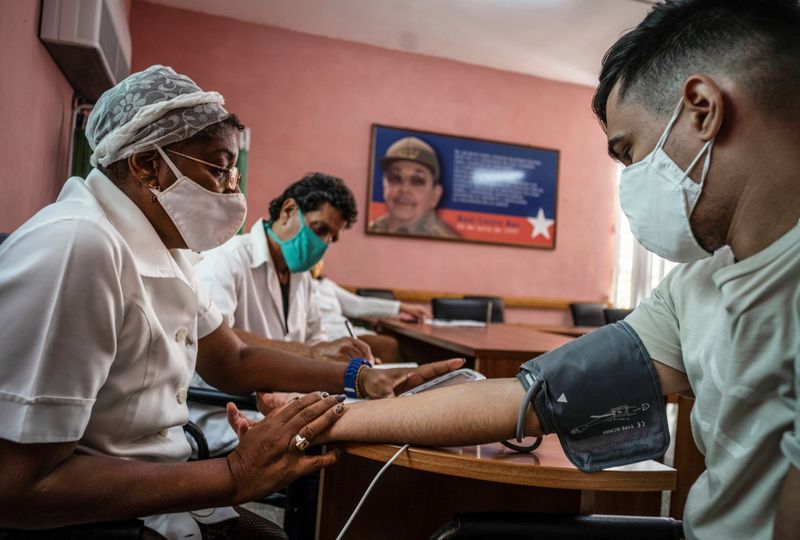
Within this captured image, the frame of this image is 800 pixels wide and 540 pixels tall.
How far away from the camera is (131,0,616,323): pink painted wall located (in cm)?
474

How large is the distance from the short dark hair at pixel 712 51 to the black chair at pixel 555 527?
22.6 inches

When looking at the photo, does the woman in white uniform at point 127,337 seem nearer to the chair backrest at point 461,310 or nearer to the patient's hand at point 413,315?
the patient's hand at point 413,315

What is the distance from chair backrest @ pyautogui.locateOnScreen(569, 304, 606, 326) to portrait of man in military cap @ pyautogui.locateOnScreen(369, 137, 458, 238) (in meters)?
1.41

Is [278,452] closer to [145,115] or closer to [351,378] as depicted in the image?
[351,378]

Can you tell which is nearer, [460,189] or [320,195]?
[320,195]

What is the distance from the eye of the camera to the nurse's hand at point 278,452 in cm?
90

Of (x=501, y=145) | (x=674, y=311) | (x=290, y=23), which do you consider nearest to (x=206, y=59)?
(x=290, y=23)

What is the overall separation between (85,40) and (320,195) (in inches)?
44.2

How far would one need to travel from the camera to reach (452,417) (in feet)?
2.95

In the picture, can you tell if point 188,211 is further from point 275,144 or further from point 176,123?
point 275,144

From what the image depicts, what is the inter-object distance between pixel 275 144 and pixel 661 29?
4328 mm

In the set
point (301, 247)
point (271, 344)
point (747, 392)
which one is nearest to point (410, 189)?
point (301, 247)

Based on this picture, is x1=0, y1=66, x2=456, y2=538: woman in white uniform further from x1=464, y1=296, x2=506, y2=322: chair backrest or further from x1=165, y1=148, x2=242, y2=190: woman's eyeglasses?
x1=464, y1=296, x2=506, y2=322: chair backrest

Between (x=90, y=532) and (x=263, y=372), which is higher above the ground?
(x=263, y=372)
